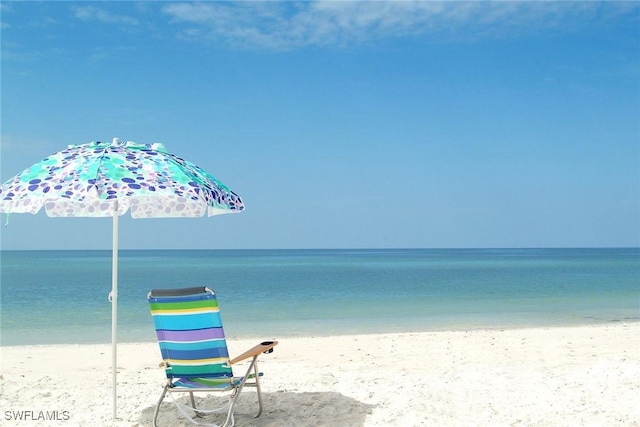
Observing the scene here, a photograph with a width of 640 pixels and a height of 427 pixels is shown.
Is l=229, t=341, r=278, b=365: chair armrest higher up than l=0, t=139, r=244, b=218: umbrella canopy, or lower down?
lower down

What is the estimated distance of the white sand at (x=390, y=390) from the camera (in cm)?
Answer: 457

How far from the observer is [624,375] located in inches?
213

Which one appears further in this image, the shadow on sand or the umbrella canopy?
the shadow on sand

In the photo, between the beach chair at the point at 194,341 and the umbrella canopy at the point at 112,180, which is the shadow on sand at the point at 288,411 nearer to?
the beach chair at the point at 194,341

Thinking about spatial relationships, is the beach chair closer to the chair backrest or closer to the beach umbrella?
the chair backrest

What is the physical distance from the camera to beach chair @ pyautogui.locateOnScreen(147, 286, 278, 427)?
13.4 ft

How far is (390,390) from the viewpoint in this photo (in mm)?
5215

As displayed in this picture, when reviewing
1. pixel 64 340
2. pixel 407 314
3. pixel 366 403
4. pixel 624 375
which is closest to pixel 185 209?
pixel 366 403

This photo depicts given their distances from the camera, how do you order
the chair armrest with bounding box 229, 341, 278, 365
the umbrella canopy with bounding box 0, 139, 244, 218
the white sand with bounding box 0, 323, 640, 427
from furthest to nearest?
1. the white sand with bounding box 0, 323, 640, 427
2. the chair armrest with bounding box 229, 341, 278, 365
3. the umbrella canopy with bounding box 0, 139, 244, 218

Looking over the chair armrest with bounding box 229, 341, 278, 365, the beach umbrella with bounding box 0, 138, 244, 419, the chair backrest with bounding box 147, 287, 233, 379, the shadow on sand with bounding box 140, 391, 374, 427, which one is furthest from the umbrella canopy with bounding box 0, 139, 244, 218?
the shadow on sand with bounding box 140, 391, 374, 427

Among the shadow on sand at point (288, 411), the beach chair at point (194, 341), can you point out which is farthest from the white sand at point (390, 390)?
the beach chair at point (194, 341)

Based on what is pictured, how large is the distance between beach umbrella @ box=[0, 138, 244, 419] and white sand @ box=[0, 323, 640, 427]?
2.83ft

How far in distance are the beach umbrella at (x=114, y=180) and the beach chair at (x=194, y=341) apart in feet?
1.39

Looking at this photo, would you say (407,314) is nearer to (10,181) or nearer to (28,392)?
(28,392)
